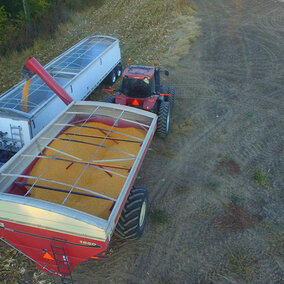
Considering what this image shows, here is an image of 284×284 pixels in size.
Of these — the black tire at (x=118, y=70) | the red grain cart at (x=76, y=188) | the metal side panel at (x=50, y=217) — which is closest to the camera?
the metal side panel at (x=50, y=217)

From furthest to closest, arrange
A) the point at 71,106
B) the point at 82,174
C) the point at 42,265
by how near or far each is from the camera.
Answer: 1. the point at 71,106
2. the point at 82,174
3. the point at 42,265

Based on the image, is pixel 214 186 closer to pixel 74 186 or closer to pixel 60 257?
pixel 74 186

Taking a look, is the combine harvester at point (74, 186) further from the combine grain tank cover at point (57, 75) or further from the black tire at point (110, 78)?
the black tire at point (110, 78)

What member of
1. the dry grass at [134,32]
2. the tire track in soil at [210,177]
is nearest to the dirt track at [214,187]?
the tire track in soil at [210,177]

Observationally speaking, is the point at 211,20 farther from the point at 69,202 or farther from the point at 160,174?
the point at 69,202

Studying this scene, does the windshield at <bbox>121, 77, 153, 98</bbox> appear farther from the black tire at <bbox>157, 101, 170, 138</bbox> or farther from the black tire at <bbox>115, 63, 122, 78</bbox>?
the black tire at <bbox>115, 63, 122, 78</bbox>

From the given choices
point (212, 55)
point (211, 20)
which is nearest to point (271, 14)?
point (211, 20)
